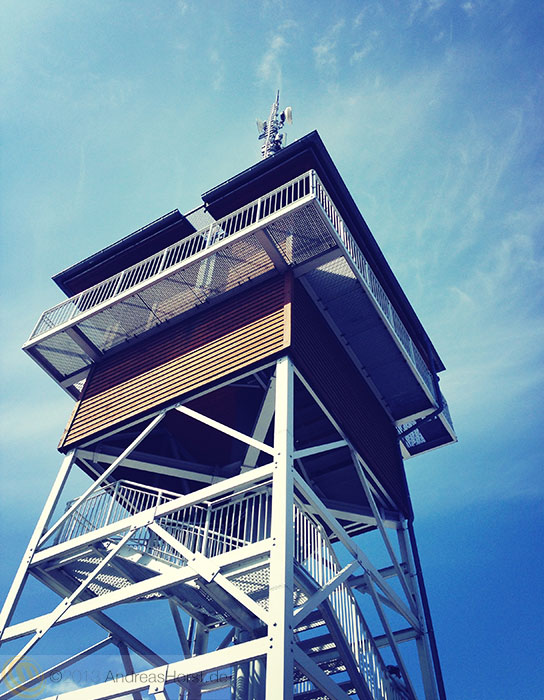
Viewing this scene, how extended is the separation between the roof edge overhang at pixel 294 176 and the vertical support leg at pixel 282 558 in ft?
21.0

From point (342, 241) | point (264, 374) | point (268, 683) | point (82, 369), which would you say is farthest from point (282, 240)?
point (268, 683)

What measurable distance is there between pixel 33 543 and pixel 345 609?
20.9ft

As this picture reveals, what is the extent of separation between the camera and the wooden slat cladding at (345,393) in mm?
13750

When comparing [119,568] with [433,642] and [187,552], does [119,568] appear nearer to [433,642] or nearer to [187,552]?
[187,552]

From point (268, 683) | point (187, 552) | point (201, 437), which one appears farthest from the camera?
point (201, 437)

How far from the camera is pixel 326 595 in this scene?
34.1ft

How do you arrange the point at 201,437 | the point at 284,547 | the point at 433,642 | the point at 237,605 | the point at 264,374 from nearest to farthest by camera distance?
the point at 284,547
the point at 237,605
the point at 433,642
the point at 264,374
the point at 201,437

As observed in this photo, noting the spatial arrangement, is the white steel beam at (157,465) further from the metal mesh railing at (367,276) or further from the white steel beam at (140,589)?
the metal mesh railing at (367,276)

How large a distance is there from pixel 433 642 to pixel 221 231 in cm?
1066

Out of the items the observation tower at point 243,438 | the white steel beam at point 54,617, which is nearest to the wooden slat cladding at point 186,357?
the observation tower at point 243,438

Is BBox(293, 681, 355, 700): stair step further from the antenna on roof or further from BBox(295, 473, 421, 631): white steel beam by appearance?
the antenna on roof

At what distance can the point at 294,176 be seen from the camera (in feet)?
56.1

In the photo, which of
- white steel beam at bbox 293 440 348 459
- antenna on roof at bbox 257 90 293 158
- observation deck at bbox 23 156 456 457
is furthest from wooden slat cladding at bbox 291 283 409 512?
antenna on roof at bbox 257 90 293 158

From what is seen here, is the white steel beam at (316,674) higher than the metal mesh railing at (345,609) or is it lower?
lower
